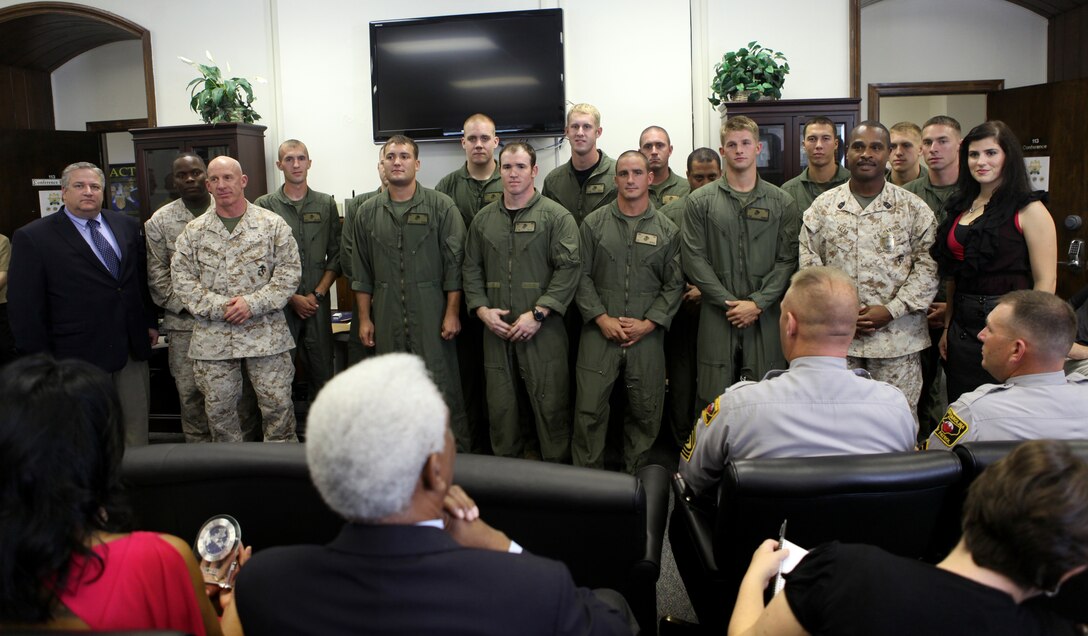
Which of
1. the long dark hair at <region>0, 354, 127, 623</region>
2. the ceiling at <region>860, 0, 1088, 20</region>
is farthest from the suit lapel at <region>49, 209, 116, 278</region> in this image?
the ceiling at <region>860, 0, 1088, 20</region>

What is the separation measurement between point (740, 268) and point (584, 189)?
1.13 metres

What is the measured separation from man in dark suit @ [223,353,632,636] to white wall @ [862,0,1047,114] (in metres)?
6.64

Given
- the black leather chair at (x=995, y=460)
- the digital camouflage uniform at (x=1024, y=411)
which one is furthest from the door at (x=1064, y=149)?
the black leather chair at (x=995, y=460)

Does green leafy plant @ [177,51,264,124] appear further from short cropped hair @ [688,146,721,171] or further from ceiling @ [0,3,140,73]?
short cropped hair @ [688,146,721,171]

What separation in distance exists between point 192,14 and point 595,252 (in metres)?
4.71

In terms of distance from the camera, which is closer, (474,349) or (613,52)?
(474,349)

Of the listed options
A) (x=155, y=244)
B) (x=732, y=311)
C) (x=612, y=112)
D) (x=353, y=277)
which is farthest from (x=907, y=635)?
(x=612, y=112)

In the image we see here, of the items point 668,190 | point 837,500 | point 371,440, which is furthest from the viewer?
point 668,190

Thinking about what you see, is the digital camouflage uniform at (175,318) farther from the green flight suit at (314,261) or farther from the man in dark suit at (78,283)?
the green flight suit at (314,261)

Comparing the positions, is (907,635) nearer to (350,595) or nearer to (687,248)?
(350,595)

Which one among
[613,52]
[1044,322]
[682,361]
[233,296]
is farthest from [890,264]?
[613,52]

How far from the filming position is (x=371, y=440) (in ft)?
3.16

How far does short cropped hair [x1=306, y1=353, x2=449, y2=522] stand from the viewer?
965 mm

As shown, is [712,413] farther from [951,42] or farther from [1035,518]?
[951,42]
